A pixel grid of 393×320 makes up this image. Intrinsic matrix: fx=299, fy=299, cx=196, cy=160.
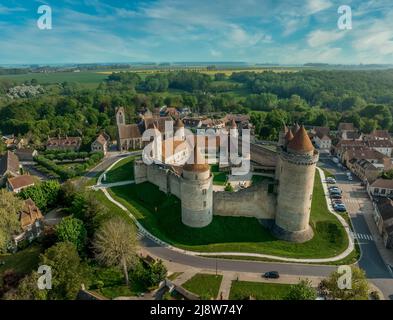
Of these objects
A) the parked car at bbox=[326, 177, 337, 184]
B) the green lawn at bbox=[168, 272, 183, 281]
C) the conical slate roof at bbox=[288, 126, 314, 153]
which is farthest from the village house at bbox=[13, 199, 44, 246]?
the parked car at bbox=[326, 177, 337, 184]

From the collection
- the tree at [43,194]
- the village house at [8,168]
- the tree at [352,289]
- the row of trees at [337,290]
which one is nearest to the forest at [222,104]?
the village house at [8,168]

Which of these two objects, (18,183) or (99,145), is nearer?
(18,183)

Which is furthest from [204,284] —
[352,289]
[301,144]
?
[301,144]

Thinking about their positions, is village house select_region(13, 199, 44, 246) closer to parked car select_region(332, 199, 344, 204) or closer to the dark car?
the dark car

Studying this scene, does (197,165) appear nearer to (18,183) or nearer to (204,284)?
(204,284)
